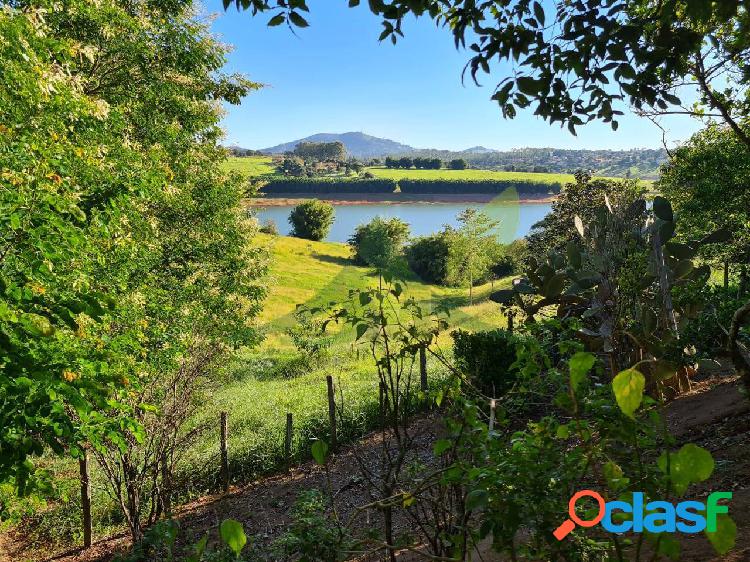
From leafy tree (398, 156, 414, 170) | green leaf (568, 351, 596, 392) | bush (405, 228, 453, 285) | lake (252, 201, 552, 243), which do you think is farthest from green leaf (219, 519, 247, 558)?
leafy tree (398, 156, 414, 170)

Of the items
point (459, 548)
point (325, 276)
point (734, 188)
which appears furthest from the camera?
point (325, 276)

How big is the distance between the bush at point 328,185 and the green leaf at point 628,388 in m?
86.5

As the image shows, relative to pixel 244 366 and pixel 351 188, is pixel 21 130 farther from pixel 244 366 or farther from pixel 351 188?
pixel 351 188

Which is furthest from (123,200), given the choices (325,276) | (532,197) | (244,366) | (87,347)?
(532,197)

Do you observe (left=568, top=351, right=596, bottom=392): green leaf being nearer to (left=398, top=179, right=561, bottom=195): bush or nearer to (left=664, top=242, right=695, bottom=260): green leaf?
(left=664, top=242, right=695, bottom=260): green leaf

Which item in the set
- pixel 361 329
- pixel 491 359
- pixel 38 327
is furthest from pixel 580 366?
Result: pixel 491 359

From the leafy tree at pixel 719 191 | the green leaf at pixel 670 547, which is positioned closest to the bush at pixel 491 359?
the leafy tree at pixel 719 191

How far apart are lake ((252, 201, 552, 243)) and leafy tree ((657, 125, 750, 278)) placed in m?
27.8

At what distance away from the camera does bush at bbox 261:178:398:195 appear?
8831cm

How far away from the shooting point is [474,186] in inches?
3610

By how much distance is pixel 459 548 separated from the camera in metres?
1.83

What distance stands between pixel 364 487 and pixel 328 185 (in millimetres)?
92835

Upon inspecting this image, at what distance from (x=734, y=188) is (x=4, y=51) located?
1499 centimetres

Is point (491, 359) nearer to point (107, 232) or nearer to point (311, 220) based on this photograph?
point (107, 232)
